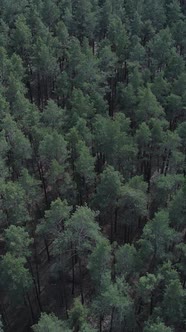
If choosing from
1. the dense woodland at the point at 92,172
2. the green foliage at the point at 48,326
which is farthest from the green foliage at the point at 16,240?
the green foliage at the point at 48,326

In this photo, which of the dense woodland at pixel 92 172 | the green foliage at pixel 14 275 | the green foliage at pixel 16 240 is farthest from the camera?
the green foliage at pixel 16 240

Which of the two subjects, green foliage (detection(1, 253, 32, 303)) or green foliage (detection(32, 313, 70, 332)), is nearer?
green foliage (detection(32, 313, 70, 332))

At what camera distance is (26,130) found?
2638 inches

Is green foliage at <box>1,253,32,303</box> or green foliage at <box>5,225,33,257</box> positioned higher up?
green foliage at <box>5,225,33,257</box>

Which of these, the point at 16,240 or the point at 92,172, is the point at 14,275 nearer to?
the point at 16,240

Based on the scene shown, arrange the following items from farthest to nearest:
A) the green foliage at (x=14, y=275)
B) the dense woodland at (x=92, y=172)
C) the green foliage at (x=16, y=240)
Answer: the green foliage at (x=16, y=240), the dense woodland at (x=92, y=172), the green foliage at (x=14, y=275)

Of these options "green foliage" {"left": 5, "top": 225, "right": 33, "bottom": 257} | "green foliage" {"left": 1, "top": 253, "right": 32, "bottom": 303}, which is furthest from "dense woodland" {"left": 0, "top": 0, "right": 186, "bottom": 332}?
"green foliage" {"left": 5, "top": 225, "right": 33, "bottom": 257}

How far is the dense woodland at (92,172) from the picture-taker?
4922cm

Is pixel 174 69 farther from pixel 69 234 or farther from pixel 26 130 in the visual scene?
pixel 69 234

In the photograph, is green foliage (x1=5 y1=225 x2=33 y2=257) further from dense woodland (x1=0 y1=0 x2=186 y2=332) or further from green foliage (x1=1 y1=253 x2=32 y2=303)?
green foliage (x1=1 y1=253 x2=32 y2=303)

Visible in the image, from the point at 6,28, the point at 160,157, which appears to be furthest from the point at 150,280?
the point at 6,28

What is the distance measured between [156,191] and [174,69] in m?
22.9

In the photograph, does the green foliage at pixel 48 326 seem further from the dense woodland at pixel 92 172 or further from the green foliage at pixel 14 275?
the green foliage at pixel 14 275

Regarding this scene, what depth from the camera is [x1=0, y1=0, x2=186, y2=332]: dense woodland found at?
49219 millimetres
